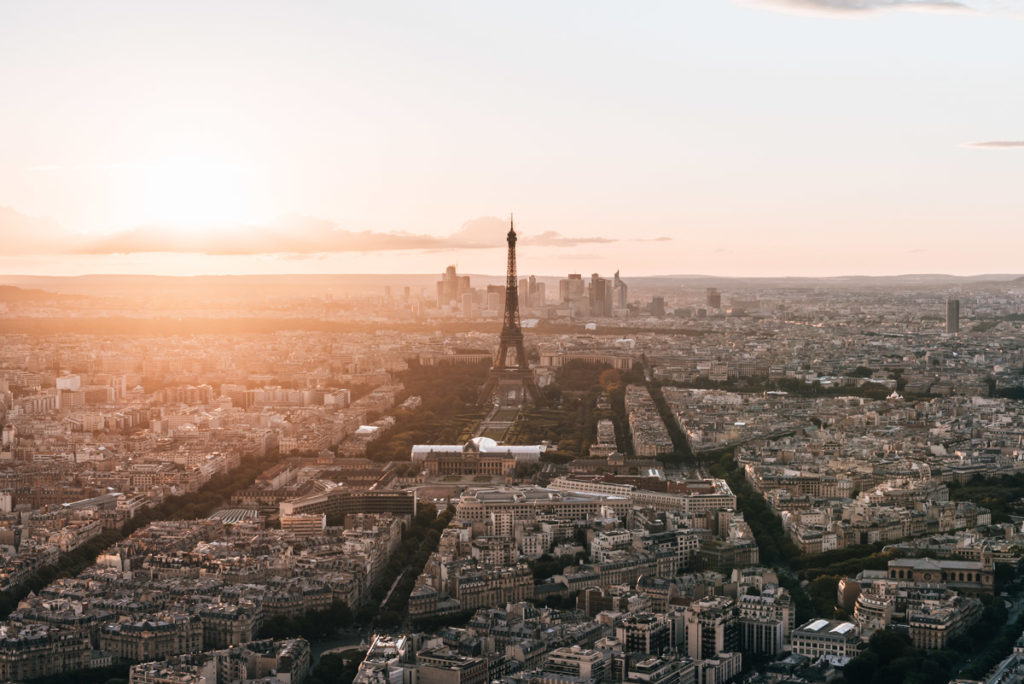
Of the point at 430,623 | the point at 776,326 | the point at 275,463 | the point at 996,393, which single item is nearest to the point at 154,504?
the point at 275,463

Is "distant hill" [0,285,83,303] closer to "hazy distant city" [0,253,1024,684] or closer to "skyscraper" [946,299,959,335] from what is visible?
"hazy distant city" [0,253,1024,684]

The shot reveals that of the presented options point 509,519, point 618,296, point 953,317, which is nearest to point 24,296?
point 618,296

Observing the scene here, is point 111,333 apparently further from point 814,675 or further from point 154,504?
point 814,675

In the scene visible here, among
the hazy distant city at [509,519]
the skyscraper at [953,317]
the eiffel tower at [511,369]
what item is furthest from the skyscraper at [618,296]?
the eiffel tower at [511,369]

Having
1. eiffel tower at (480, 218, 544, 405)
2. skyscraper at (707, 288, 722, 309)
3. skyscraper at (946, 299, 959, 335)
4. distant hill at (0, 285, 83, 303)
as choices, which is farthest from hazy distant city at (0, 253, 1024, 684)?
skyscraper at (707, 288, 722, 309)

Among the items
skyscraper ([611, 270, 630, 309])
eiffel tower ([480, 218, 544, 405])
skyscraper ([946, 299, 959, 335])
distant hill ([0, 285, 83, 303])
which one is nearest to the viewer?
eiffel tower ([480, 218, 544, 405])

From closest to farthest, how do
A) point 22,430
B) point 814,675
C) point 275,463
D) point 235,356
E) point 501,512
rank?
point 814,675 → point 501,512 → point 275,463 → point 22,430 → point 235,356

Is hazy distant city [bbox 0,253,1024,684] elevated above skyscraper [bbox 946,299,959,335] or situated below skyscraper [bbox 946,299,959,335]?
below

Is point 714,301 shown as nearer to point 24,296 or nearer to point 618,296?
point 618,296
